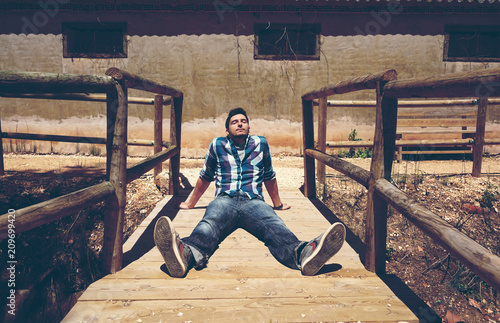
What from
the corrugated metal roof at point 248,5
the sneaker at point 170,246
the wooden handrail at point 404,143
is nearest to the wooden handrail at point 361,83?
the sneaker at point 170,246

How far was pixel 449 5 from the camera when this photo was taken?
7484 mm

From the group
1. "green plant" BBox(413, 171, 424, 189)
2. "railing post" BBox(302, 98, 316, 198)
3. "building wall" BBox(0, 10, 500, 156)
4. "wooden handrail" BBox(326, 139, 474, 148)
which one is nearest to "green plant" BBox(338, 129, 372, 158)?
"building wall" BBox(0, 10, 500, 156)

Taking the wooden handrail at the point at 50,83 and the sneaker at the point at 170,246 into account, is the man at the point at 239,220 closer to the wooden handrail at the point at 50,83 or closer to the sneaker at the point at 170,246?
the sneaker at the point at 170,246

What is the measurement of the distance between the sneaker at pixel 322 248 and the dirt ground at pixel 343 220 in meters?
1.79

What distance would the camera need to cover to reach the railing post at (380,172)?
7.10 feet

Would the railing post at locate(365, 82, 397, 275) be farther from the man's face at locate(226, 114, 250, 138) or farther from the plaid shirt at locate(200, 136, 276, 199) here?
the man's face at locate(226, 114, 250, 138)

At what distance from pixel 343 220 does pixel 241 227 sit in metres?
2.71

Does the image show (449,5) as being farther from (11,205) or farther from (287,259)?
(11,205)

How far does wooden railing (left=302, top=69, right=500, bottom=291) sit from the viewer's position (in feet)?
4.33

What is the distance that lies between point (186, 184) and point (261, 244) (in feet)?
8.94

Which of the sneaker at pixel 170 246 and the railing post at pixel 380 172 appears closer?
the sneaker at pixel 170 246

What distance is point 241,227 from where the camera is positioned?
2.86 m

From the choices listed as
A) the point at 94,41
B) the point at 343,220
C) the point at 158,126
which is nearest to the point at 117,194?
the point at 158,126

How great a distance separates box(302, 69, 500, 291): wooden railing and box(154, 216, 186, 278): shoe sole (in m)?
1.12
